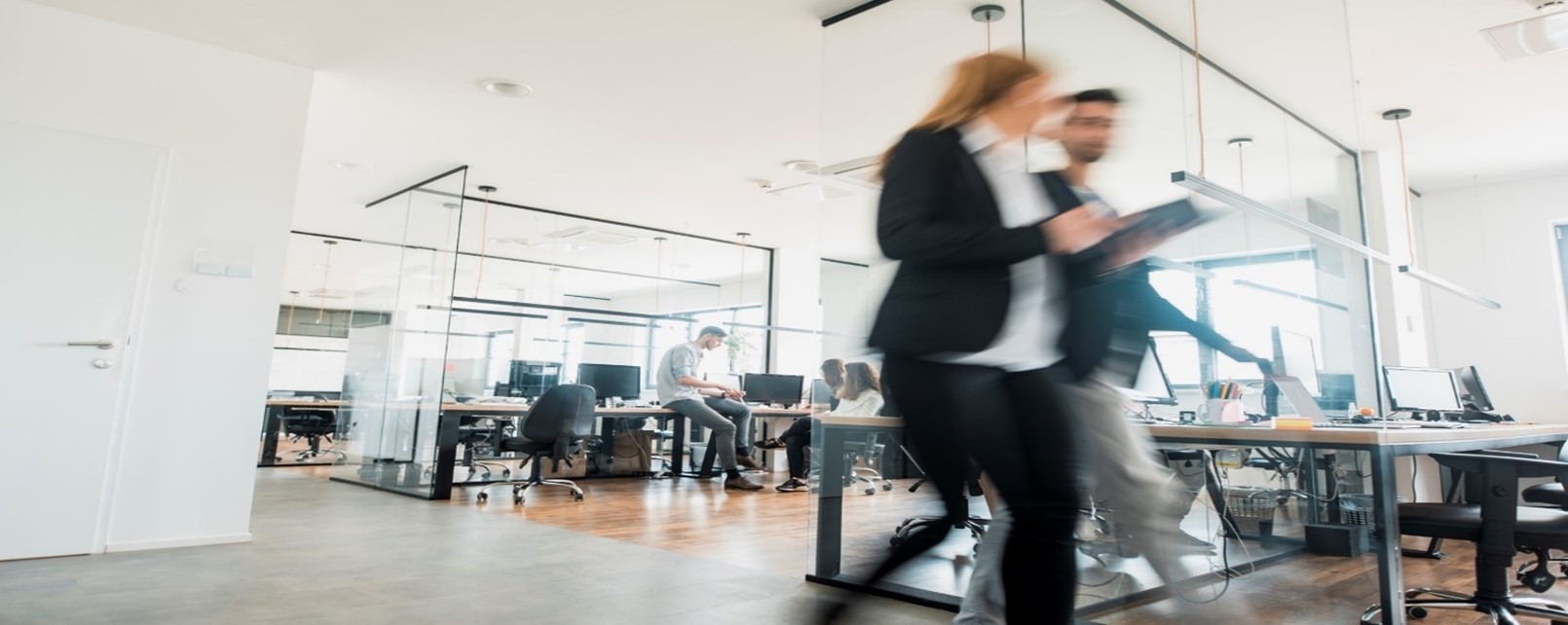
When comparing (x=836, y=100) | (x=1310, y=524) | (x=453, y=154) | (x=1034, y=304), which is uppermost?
(x=453, y=154)

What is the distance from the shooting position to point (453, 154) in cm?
596

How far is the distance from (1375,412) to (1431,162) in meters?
3.38

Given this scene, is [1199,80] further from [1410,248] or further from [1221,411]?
[1410,248]

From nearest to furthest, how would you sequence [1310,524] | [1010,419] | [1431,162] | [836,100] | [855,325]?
[1010,419]
[855,325]
[1310,524]
[836,100]
[1431,162]

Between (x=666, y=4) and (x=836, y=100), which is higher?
(x=666, y=4)

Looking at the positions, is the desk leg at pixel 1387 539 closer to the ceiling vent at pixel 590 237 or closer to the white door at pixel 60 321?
the white door at pixel 60 321

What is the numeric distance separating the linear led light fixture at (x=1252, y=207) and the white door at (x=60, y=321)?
4302 mm

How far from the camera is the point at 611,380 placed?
7.46m

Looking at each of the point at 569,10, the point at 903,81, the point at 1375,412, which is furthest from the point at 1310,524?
the point at 569,10

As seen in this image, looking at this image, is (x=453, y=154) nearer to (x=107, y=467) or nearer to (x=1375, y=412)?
(x=107, y=467)

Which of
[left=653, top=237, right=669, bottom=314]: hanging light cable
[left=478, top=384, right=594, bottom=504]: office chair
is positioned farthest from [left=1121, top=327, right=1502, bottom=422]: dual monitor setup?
[left=653, top=237, right=669, bottom=314]: hanging light cable

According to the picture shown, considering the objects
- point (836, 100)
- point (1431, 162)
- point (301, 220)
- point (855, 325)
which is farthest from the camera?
point (301, 220)

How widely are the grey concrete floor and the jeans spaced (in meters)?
2.70

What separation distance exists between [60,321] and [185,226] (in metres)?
0.62
